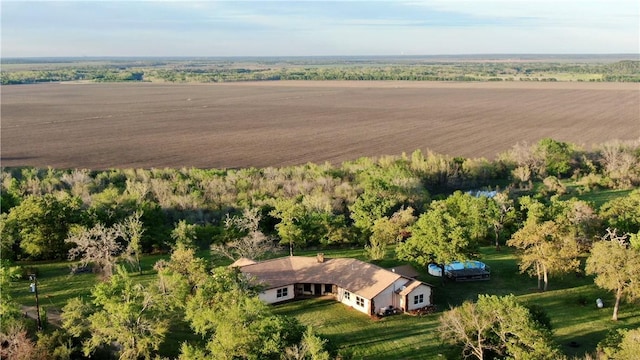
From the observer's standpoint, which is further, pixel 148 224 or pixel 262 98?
pixel 262 98

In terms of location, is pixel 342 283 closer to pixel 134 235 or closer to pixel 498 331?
pixel 498 331

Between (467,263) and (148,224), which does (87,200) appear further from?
(467,263)

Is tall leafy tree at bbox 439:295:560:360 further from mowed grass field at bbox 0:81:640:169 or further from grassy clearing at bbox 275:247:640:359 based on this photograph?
mowed grass field at bbox 0:81:640:169

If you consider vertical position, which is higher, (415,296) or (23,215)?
(23,215)

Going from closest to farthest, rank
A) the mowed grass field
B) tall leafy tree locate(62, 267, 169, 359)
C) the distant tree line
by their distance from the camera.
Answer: tall leafy tree locate(62, 267, 169, 359)
the distant tree line
the mowed grass field

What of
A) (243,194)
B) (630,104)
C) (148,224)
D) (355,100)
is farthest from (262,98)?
(148,224)

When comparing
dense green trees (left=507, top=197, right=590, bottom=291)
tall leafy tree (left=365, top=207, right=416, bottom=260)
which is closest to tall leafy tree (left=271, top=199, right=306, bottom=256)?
tall leafy tree (left=365, top=207, right=416, bottom=260)

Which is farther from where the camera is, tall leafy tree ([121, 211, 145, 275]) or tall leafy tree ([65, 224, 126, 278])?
tall leafy tree ([121, 211, 145, 275])

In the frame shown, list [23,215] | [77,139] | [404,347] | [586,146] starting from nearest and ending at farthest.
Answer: [404,347] < [23,215] < [586,146] < [77,139]
